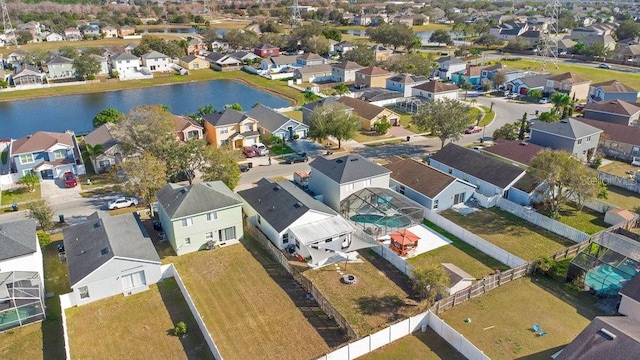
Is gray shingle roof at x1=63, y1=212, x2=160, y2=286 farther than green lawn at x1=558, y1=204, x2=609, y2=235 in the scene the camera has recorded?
No

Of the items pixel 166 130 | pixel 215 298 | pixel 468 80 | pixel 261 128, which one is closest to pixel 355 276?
Answer: pixel 215 298

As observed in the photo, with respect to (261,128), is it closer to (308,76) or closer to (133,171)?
(133,171)

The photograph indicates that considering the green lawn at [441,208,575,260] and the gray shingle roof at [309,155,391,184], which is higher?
the gray shingle roof at [309,155,391,184]

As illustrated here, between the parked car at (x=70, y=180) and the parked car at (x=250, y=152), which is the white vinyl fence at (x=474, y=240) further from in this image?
the parked car at (x=70, y=180)

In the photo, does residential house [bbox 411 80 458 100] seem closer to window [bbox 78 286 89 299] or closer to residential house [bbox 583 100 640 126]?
residential house [bbox 583 100 640 126]

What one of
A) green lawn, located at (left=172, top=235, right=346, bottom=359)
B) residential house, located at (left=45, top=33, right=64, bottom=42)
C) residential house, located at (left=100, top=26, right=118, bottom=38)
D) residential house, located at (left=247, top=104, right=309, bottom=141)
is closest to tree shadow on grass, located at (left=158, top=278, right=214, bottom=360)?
green lawn, located at (left=172, top=235, right=346, bottom=359)

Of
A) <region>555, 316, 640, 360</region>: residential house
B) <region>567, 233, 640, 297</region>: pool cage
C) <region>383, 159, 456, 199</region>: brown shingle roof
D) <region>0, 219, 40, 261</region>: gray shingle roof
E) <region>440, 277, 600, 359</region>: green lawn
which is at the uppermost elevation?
<region>0, 219, 40, 261</region>: gray shingle roof
